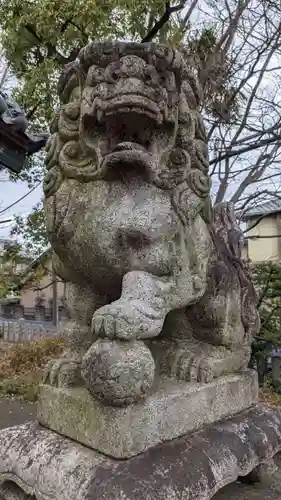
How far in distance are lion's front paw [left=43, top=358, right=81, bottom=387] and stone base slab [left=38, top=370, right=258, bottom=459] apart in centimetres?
2

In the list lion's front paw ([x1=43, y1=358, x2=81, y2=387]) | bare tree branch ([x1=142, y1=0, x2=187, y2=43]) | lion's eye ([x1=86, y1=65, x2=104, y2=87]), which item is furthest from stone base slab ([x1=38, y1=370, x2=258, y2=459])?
bare tree branch ([x1=142, y1=0, x2=187, y2=43])

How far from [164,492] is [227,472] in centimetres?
26

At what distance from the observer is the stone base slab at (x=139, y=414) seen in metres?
1.01

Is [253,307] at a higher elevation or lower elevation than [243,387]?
higher

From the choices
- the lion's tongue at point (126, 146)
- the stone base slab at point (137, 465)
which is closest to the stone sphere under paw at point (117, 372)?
the stone base slab at point (137, 465)

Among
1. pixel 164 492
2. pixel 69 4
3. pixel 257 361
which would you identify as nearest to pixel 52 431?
pixel 164 492

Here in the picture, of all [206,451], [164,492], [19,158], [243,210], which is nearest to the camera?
[164,492]

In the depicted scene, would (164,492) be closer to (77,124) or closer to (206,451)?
(206,451)

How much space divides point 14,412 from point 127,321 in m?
2.27

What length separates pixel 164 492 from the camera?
0.95 metres

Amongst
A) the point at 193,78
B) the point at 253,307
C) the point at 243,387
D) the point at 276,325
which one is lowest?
the point at 276,325

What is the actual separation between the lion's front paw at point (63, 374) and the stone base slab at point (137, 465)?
137mm

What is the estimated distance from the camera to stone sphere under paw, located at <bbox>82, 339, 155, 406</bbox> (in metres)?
0.94

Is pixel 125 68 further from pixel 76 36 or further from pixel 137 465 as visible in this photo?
pixel 76 36
